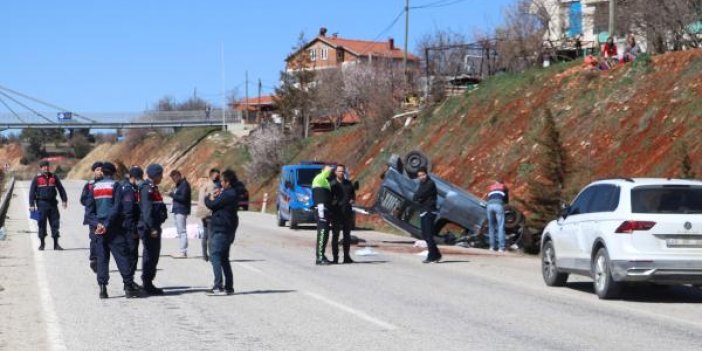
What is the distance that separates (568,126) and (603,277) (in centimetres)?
2251

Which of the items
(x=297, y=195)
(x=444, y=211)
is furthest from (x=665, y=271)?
(x=297, y=195)

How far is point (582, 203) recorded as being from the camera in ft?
54.0

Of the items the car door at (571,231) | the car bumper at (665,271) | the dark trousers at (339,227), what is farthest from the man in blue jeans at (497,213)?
the car bumper at (665,271)

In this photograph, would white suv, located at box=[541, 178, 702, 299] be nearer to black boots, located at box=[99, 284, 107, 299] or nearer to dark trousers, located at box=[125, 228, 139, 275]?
dark trousers, located at box=[125, 228, 139, 275]

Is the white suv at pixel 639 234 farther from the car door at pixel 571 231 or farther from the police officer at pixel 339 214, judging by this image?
the police officer at pixel 339 214

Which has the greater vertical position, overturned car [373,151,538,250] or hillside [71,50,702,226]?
hillside [71,50,702,226]

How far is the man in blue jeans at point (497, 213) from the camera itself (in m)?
24.9

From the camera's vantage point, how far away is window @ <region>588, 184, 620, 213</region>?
50.0ft

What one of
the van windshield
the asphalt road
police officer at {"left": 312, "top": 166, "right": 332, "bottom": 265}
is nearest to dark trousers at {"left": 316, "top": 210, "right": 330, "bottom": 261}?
police officer at {"left": 312, "top": 166, "right": 332, "bottom": 265}

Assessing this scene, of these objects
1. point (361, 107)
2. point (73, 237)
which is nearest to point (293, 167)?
point (73, 237)

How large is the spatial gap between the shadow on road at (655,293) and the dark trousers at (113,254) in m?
6.35

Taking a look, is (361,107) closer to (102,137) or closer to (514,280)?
(514,280)

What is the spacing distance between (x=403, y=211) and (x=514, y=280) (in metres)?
8.43

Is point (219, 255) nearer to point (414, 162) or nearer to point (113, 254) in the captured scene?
point (113, 254)
